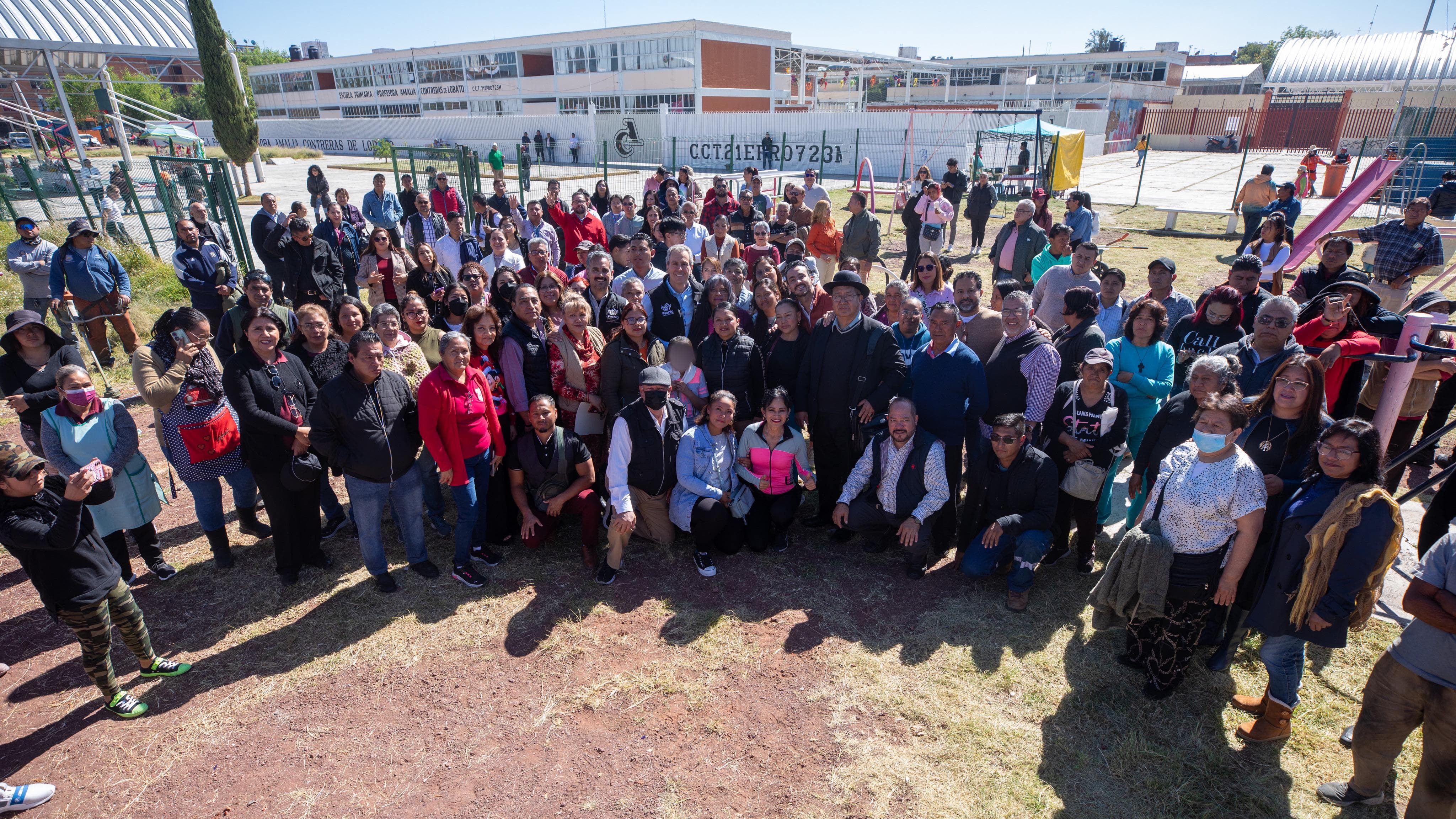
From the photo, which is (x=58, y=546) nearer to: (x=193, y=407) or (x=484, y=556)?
(x=193, y=407)

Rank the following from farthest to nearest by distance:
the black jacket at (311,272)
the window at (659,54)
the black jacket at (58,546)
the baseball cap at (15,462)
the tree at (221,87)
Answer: the window at (659,54) → the tree at (221,87) → the black jacket at (311,272) → the black jacket at (58,546) → the baseball cap at (15,462)

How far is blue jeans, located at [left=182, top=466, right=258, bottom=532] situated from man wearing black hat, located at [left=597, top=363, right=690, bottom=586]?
2450 mm

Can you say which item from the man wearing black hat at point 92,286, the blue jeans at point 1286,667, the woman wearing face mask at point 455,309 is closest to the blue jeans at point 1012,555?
the blue jeans at point 1286,667

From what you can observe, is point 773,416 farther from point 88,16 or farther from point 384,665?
point 88,16

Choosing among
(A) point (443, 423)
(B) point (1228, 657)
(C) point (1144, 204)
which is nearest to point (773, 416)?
(A) point (443, 423)

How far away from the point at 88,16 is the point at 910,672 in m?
29.0

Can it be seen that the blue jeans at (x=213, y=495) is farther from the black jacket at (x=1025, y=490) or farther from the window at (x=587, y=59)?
the window at (x=587, y=59)

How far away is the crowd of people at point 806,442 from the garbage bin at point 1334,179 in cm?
2177

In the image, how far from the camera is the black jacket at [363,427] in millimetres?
4082

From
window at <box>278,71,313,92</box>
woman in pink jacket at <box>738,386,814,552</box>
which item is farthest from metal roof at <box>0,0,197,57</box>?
window at <box>278,71,313,92</box>

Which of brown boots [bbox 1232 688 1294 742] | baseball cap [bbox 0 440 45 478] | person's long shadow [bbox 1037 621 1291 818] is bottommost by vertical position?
person's long shadow [bbox 1037 621 1291 818]

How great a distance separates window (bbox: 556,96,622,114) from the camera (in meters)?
46.3

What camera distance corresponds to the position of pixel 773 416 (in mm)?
4820

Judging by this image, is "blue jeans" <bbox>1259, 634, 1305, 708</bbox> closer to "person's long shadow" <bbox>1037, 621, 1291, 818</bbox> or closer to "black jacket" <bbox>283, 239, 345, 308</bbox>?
"person's long shadow" <bbox>1037, 621, 1291, 818</bbox>
